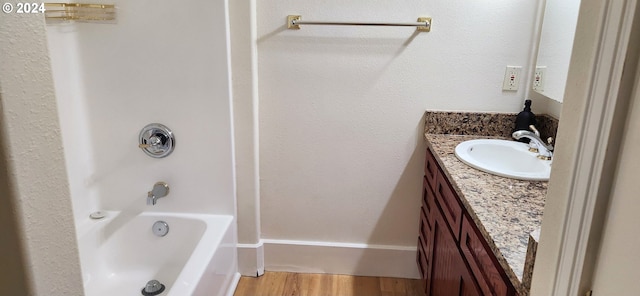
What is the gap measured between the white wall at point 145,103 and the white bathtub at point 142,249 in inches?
3.0

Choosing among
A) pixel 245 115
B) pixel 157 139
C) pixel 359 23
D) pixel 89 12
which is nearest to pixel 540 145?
pixel 359 23

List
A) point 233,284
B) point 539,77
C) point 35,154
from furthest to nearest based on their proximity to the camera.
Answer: point 233,284
point 539,77
point 35,154

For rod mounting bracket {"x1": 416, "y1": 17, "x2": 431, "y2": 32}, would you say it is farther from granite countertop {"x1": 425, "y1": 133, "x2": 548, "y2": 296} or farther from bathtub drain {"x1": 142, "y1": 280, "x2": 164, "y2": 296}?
bathtub drain {"x1": 142, "y1": 280, "x2": 164, "y2": 296}

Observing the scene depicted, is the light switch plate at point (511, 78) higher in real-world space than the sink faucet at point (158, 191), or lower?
higher

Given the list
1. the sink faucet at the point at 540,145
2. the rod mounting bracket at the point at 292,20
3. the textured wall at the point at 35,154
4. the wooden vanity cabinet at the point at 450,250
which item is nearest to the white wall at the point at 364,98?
the rod mounting bracket at the point at 292,20

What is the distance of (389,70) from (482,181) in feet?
2.71

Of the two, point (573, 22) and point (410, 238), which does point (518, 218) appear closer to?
point (573, 22)

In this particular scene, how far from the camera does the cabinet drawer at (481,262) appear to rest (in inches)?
48.7

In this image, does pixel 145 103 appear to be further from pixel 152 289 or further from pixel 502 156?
pixel 502 156

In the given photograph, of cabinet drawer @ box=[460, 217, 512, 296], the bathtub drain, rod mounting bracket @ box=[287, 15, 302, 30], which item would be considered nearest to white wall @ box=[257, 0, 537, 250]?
rod mounting bracket @ box=[287, 15, 302, 30]

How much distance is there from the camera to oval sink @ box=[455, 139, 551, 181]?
6.36ft

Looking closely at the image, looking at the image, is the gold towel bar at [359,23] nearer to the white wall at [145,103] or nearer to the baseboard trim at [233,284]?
the white wall at [145,103]

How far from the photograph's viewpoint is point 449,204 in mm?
1840

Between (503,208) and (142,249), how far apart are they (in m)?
1.75
